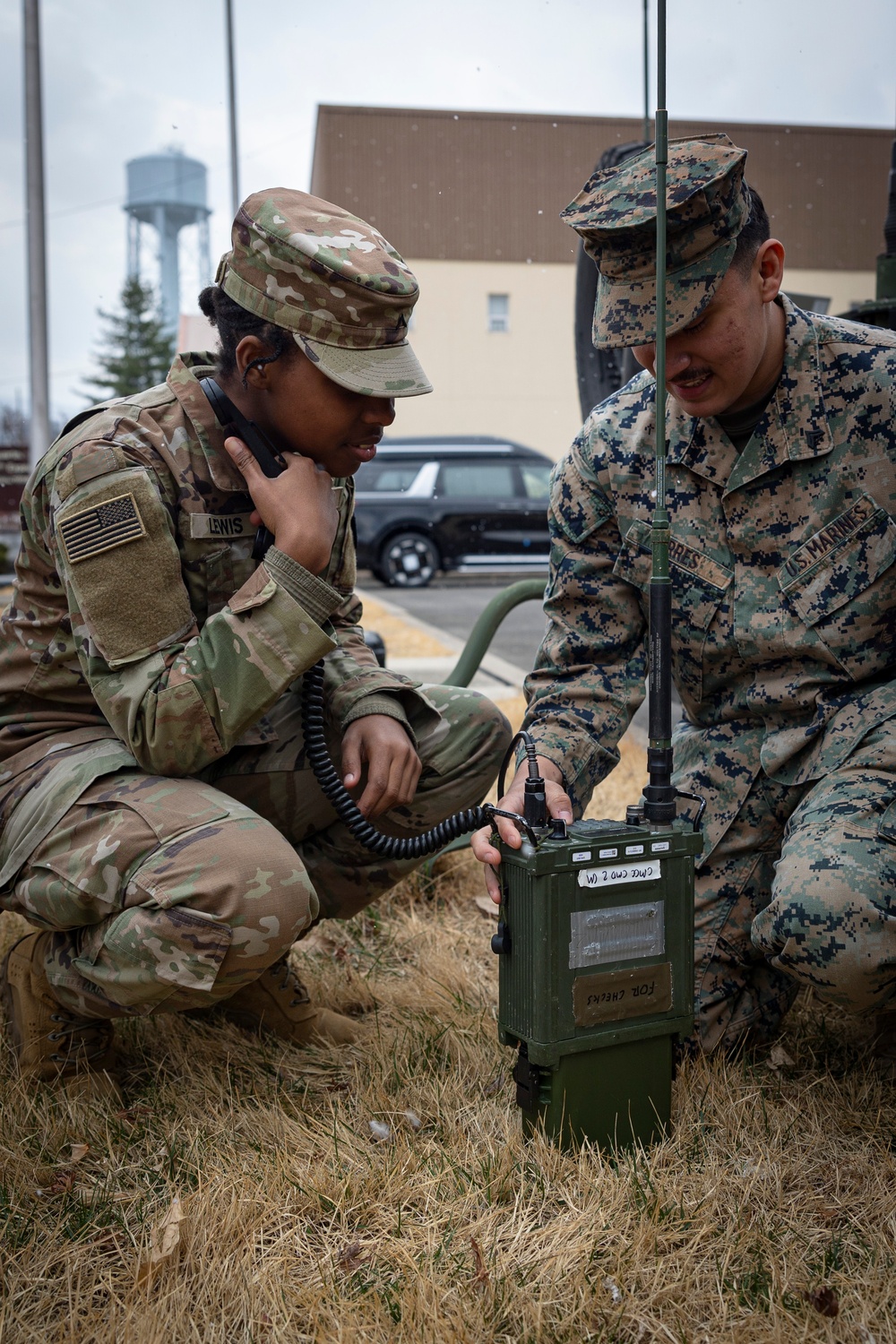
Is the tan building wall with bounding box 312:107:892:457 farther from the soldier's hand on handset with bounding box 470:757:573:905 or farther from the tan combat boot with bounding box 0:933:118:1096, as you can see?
the tan combat boot with bounding box 0:933:118:1096

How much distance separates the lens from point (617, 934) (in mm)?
1941

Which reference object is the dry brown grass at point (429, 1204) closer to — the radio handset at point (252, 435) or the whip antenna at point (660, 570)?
the whip antenna at point (660, 570)

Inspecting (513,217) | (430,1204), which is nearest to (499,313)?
(513,217)

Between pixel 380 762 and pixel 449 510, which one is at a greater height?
pixel 380 762

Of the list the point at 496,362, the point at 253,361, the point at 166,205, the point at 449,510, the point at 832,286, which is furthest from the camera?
the point at 166,205

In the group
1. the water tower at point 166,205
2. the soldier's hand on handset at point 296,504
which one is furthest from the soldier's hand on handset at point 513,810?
the water tower at point 166,205

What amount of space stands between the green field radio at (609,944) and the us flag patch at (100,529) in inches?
31.6

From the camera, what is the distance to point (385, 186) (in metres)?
8.85

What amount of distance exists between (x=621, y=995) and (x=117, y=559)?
1112mm

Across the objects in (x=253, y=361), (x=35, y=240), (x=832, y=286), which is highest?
(x=35, y=240)

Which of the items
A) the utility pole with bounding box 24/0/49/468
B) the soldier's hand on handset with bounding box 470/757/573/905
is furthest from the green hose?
the utility pole with bounding box 24/0/49/468

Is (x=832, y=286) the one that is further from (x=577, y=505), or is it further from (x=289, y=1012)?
(x=289, y=1012)

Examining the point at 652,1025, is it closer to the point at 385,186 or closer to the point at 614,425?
the point at 614,425

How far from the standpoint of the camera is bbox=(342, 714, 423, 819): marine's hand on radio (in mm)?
2477
